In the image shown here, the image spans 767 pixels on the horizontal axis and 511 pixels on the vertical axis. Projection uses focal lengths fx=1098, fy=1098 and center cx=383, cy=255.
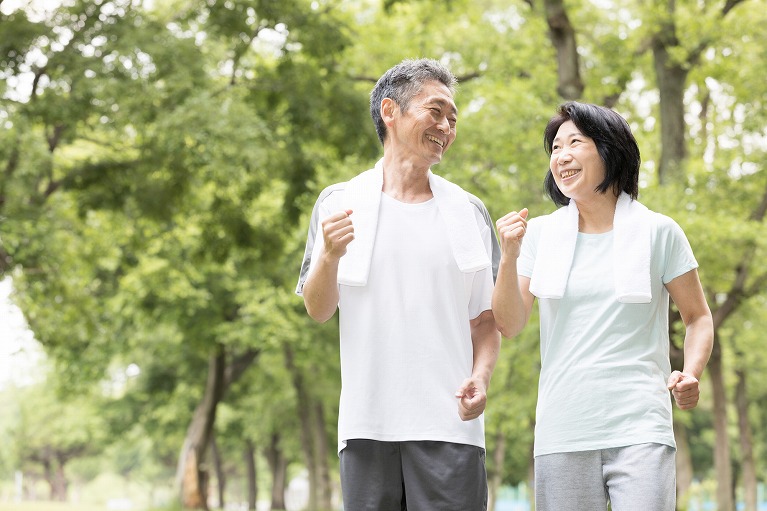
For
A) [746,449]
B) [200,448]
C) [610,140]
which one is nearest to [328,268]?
[610,140]

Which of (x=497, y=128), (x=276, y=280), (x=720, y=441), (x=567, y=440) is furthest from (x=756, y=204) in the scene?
(x=567, y=440)

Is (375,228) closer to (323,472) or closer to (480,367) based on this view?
(480,367)

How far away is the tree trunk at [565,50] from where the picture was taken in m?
16.9

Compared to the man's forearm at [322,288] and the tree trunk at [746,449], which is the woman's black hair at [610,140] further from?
the tree trunk at [746,449]

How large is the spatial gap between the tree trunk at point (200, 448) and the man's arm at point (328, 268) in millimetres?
21473

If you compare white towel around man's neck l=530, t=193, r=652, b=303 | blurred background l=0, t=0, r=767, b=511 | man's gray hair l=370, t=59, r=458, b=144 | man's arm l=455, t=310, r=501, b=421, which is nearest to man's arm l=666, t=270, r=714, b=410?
white towel around man's neck l=530, t=193, r=652, b=303

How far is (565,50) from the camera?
1697 cm

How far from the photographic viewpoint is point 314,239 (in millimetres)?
3746

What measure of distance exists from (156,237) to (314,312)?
18.3m

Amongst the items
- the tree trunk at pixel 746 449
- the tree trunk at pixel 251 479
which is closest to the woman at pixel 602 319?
the tree trunk at pixel 746 449

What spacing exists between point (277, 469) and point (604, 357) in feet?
121

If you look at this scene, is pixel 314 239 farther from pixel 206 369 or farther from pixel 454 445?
pixel 206 369

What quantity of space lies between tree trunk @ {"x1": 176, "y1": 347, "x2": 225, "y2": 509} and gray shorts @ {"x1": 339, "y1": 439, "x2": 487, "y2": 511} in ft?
70.7

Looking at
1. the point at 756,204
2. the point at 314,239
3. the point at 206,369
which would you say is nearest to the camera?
the point at 314,239
